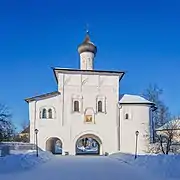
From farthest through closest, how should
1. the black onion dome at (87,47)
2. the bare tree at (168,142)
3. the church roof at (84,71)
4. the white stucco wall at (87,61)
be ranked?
the black onion dome at (87,47), the white stucco wall at (87,61), the church roof at (84,71), the bare tree at (168,142)

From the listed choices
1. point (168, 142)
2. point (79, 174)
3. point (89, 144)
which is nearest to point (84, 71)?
point (168, 142)

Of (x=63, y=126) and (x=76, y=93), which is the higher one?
(x=76, y=93)

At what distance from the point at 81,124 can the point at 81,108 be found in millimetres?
1827

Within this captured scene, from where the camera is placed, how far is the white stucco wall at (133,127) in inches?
1441

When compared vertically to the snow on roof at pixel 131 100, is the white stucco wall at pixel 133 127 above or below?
below

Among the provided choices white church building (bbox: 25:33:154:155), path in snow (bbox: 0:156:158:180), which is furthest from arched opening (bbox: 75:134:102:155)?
path in snow (bbox: 0:156:158:180)

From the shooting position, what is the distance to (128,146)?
120ft

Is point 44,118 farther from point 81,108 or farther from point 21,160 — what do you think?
point 21,160

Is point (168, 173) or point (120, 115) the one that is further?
point (120, 115)

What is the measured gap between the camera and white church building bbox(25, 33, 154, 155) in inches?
1416

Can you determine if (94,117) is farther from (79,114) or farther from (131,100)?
(131,100)

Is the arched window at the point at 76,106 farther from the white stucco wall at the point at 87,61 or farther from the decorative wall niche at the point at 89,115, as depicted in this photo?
the white stucco wall at the point at 87,61

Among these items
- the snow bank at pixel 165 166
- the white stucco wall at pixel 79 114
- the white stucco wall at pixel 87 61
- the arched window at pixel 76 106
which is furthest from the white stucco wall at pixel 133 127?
the snow bank at pixel 165 166

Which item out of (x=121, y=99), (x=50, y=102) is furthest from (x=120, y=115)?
(x=50, y=102)
